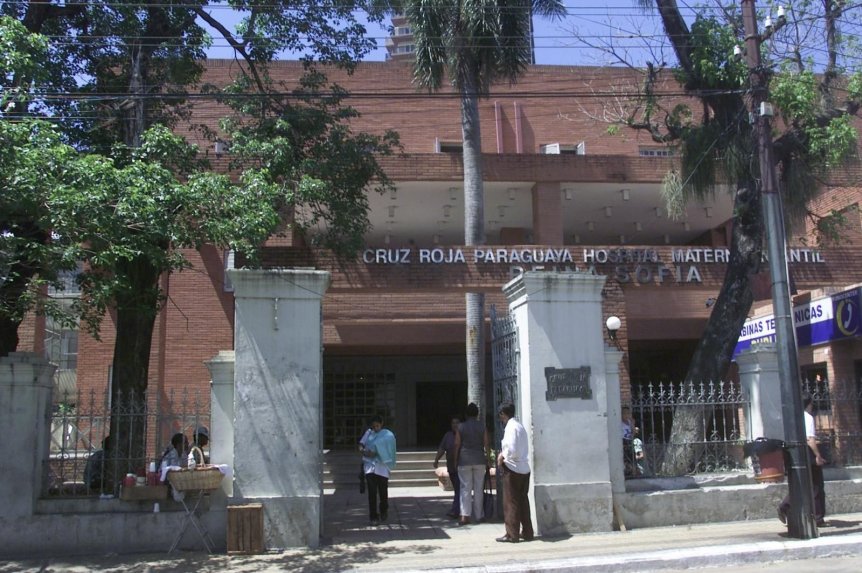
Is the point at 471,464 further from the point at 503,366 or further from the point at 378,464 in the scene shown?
the point at 503,366

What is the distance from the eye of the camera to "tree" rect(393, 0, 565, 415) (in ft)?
53.3

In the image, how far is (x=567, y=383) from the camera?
395 inches

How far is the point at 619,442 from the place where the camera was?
33.7ft

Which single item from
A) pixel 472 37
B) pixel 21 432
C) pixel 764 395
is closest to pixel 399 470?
pixel 764 395

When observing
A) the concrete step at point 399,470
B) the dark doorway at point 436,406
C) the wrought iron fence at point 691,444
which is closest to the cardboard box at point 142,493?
the wrought iron fence at point 691,444

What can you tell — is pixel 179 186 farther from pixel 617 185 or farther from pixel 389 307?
pixel 617 185

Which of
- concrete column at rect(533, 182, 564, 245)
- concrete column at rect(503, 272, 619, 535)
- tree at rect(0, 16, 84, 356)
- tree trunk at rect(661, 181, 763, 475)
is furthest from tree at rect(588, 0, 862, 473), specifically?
tree at rect(0, 16, 84, 356)

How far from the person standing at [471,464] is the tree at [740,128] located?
151 inches

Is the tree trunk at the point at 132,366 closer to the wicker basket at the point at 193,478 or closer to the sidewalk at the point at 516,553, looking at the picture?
the wicker basket at the point at 193,478

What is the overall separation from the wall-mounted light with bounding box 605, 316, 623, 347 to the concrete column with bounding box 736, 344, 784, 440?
4.42 metres

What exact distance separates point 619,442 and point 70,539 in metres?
7.00

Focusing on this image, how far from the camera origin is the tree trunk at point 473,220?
16312 millimetres

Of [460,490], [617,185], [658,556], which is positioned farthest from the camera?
[617,185]

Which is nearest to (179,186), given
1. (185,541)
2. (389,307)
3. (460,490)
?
(185,541)
